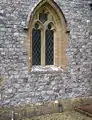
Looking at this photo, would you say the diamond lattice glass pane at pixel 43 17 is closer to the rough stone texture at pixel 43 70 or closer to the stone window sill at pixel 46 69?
the rough stone texture at pixel 43 70

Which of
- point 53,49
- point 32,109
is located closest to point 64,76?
point 53,49

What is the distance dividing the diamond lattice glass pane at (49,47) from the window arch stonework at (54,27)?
44 millimetres

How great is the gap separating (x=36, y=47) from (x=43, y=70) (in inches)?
33.1

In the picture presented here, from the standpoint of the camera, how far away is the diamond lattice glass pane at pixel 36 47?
33.5ft

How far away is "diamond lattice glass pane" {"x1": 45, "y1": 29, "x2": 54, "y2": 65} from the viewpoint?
1056 centimetres

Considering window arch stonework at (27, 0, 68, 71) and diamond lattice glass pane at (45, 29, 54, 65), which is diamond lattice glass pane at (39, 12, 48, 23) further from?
diamond lattice glass pane at (45, 29, 54, 65)

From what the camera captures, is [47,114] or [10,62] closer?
[10,62]

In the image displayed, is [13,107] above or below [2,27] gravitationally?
below

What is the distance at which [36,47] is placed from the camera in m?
10.3

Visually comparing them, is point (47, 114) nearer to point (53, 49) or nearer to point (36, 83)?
point (36, 83)

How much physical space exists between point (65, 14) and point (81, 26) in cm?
84

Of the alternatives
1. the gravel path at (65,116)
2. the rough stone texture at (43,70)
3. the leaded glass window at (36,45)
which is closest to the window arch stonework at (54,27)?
the leaded glass window at (36,45)

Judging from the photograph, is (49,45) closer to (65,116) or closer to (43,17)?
(43,17)

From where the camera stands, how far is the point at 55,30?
419 inches
